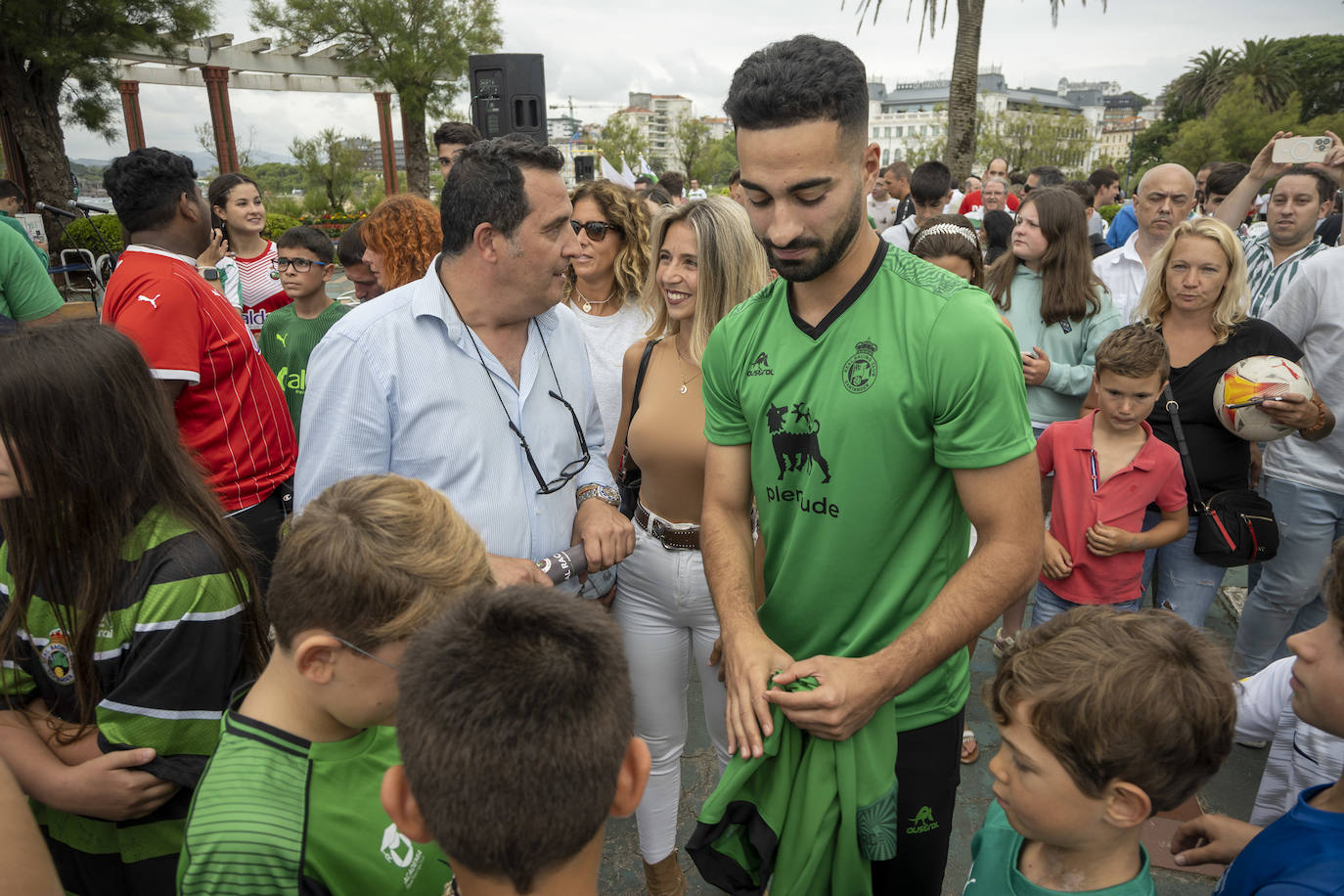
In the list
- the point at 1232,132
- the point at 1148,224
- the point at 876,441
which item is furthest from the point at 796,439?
the point at 1232,132

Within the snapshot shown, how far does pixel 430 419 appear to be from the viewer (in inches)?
83.3

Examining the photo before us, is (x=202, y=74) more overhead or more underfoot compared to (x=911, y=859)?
more overhead

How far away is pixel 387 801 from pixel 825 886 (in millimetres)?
964

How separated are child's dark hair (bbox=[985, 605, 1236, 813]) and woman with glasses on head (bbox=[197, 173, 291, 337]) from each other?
5.73 meters

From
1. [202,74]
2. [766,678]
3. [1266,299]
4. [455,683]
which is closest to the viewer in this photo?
[455,683]

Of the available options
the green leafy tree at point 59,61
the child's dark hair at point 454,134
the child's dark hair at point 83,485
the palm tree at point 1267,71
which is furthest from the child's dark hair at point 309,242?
the palm tree at point 1267,71

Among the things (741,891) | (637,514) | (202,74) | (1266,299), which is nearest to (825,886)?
(741,891)

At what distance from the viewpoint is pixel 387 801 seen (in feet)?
3.65

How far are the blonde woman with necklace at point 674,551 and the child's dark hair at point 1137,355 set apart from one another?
55.1 inches

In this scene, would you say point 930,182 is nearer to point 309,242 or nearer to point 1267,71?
point 309,242

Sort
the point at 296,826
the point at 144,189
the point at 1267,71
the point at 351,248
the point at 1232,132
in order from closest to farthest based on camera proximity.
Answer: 1. the point at 296,826
2. the point at 144,189
3. the point at 351,248
4. the point at 1232,132
5. the point at 1267,71

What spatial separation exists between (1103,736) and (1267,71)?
66263 mm

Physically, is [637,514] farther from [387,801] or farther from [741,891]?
[387,801]

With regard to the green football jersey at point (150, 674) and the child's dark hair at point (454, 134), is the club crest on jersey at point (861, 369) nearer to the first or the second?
the green football jersey at point (150, 674)
